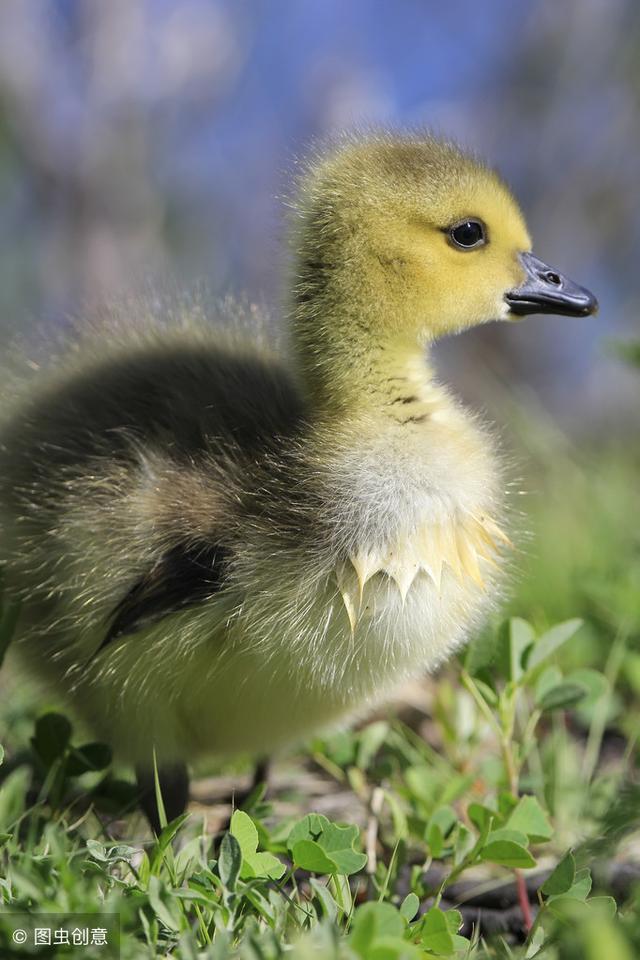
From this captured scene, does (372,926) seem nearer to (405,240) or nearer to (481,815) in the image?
(481,815)

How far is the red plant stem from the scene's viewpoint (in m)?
1.50

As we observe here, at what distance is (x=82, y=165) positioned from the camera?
7570 millimetres

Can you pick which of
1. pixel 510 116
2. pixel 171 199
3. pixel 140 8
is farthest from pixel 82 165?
pixel 510 116

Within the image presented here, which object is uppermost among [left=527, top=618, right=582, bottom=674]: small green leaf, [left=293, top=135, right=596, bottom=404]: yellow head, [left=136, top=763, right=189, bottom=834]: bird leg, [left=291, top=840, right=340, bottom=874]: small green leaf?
[left=293, top=135, right=596, bottom=404]: yellow head

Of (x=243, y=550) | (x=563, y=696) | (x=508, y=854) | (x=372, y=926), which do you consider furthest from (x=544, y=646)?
(x=372, y=926)

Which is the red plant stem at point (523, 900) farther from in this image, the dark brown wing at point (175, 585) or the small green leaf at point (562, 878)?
the dark brown wing at point (175, 585)

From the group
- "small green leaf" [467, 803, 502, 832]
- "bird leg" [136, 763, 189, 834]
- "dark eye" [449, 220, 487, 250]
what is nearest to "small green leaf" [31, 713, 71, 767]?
"bird leg" [136, 763, 189, 834]

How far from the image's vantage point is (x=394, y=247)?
1680 mm

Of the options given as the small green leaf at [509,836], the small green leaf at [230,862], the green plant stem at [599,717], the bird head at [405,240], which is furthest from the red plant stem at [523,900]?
the bird head at [405,240]

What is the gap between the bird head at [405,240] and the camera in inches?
65.9

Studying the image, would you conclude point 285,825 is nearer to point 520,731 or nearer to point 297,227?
point 520,731

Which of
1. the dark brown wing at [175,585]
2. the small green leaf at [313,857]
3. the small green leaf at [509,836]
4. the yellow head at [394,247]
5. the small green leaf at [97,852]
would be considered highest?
the yellow head at [394,247]

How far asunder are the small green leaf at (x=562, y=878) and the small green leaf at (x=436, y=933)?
15 cm

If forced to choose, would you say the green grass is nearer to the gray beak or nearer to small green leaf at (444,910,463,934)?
small green leaf at (444,910,463,934)
